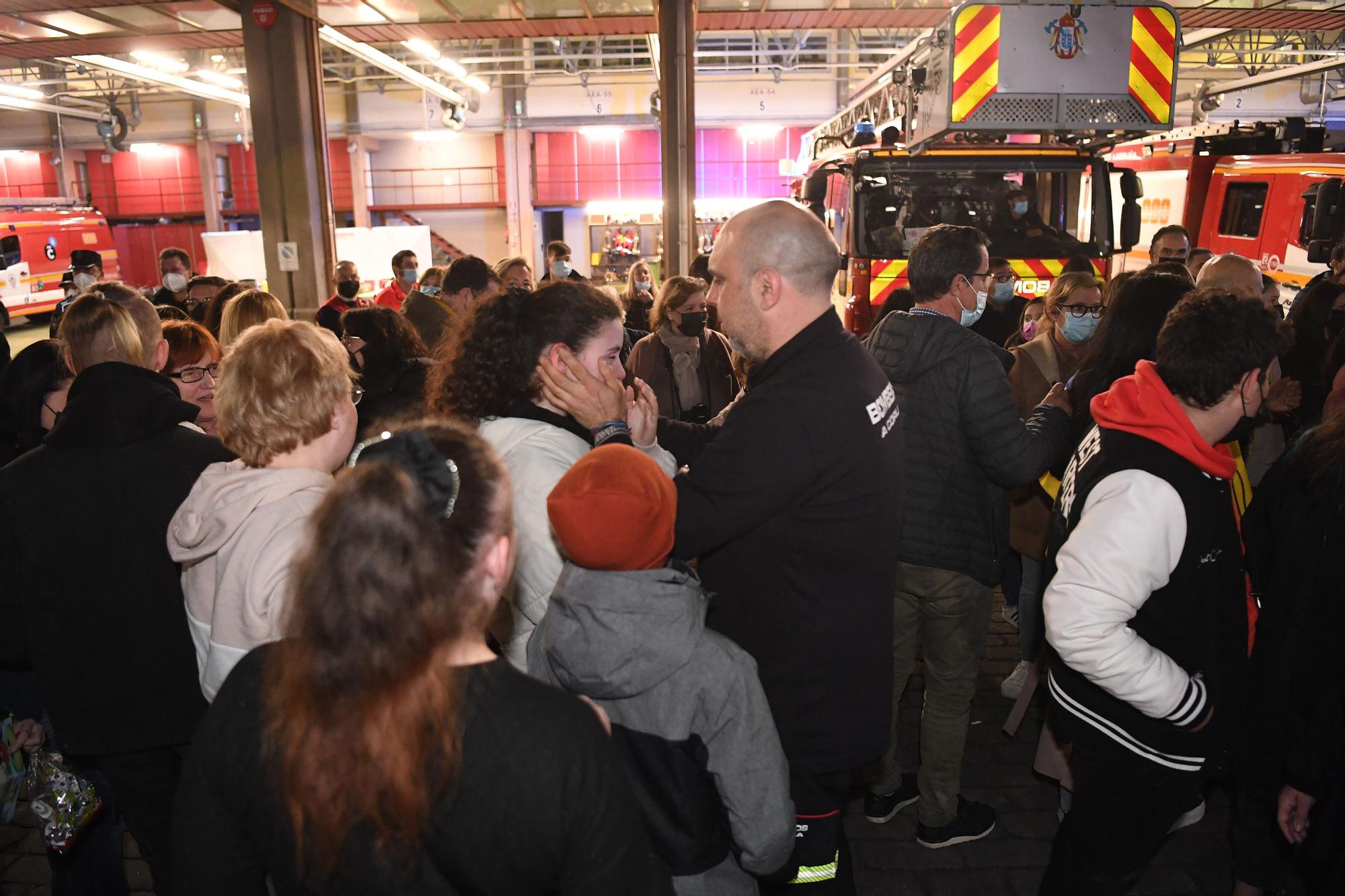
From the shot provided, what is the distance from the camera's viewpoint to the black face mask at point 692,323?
5.45 meters

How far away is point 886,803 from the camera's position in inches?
144

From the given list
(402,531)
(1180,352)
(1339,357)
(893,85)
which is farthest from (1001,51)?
(402,531)

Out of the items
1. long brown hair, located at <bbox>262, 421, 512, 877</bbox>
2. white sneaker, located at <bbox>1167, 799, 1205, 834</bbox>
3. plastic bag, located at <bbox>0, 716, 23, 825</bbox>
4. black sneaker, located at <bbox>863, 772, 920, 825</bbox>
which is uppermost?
long brown hair, located at <bbox>262, 421, 512, 877</bbox>

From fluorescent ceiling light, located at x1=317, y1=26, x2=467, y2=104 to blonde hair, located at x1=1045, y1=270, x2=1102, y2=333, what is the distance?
8.56 meters

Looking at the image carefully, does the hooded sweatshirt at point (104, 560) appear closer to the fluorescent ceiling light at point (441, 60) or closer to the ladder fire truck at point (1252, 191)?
the ladder fire truck at point (1252, 191)

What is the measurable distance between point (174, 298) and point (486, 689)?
25.1 ft

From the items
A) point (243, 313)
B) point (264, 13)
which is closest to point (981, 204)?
point (243, 313)

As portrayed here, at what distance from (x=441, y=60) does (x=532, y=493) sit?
1813 cm

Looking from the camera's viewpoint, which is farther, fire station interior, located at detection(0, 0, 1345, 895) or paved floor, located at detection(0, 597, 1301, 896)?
fire station interior, located at detection(0, 0, 1345, 895)

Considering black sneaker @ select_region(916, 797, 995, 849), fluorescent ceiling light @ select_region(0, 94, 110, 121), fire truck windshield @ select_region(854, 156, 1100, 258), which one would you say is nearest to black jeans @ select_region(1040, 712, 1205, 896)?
black sneaker @ select_region(916, 797, 995, 849)

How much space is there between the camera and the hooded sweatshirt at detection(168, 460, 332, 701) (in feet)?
6.59

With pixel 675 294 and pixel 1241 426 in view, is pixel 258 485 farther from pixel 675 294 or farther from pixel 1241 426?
pixel 675 294

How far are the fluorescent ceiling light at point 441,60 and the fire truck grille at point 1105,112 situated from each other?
11.7 meters

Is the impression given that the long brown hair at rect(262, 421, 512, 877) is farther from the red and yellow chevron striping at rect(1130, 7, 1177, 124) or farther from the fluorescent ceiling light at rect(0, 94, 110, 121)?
the fluorescent ceiling light at rect(0, 94, 110, 121)
